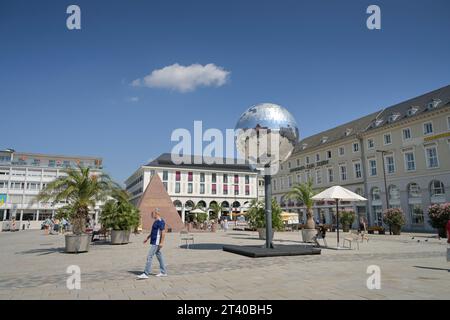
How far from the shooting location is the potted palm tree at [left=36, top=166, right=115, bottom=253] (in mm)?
14016

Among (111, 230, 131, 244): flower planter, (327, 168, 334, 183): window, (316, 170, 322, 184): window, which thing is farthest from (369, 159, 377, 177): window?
(111, 230, 131, 244): flower planter

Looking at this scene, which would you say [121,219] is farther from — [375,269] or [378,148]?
[378,148]

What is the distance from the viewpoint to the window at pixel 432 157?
32.6 meters

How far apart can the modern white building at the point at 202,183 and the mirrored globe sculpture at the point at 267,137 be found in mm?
59236

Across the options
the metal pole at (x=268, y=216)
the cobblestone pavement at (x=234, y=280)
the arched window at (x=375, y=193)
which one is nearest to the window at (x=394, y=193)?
the arched window at (x=375, y=193)

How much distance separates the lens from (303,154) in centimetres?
5528

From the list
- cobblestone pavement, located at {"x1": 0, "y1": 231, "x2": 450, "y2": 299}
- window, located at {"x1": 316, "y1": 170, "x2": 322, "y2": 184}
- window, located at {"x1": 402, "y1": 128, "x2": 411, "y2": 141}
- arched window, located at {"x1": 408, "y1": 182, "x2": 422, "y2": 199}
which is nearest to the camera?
cobblestone pavement, located at {"x1": 0, "y1": 231, "x2": 450, "y2": 299}

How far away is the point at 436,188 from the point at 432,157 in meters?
3.19

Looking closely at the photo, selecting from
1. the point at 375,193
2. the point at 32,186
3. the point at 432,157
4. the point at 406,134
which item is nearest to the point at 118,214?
the point at 432,157

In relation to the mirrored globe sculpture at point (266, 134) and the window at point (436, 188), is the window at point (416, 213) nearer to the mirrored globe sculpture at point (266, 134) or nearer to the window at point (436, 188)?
the window at point (436, 188)

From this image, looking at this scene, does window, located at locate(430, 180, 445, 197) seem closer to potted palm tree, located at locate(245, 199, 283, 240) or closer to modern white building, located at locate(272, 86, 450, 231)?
modern white building, located at locate(272, 86, 450, 231)

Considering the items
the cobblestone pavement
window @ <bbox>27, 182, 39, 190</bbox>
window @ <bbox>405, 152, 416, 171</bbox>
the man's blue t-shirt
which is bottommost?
the cobblestone pavement

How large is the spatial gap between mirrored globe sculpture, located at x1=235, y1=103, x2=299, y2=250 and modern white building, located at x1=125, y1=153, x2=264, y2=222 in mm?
59236
